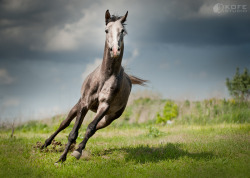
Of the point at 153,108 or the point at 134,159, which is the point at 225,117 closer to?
the point at 153,108

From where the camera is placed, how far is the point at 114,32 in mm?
5547

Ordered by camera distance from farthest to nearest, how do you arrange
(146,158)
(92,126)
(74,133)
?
1. (146,158)
2. (74,133)
3. (92,126)

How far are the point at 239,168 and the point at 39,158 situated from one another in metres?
4.73

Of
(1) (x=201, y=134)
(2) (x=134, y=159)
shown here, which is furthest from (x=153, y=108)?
(2) (x=134, y=159)

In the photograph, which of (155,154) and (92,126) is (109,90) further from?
(155,154)

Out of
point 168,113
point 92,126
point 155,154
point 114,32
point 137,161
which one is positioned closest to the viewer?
point 114,32

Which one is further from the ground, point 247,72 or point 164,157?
point 247,72

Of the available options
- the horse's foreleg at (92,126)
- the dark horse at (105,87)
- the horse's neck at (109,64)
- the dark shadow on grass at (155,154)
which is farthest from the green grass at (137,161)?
the horse's neck at (109,64)

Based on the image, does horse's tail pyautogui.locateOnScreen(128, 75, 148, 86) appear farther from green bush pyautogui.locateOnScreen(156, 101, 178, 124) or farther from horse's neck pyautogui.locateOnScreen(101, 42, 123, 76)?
green bush pyautogui.locateOnScreen(156, 101, 178, 124)

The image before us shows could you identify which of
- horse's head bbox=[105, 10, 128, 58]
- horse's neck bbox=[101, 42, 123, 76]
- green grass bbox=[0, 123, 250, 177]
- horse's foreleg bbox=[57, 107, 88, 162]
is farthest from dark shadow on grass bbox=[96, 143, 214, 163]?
horse's head bbox=[105, 10, 128, 58]

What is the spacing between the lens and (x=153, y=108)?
16547mm

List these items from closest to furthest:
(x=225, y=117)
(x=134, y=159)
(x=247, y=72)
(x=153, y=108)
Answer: (x=134, y=159), (x=225, y=117), (x=153, y=108), (x=247, y=72)

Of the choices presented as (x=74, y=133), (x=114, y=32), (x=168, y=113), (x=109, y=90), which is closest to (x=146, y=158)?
(x=74, y=133)

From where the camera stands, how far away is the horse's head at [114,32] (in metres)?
5.36
